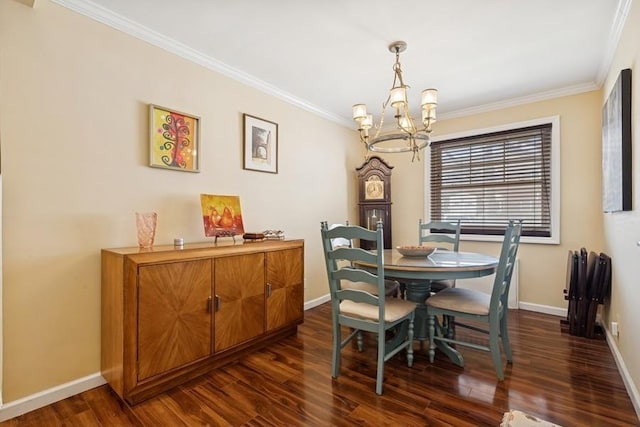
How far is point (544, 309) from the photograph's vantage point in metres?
3.47

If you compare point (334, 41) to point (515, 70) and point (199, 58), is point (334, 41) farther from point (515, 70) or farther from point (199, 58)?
point (515, 70)

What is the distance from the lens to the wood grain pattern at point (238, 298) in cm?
226

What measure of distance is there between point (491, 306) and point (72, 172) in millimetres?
2926

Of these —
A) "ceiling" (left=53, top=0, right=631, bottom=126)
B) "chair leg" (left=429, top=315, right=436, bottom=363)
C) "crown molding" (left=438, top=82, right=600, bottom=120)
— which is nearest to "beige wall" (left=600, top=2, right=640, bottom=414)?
"ceiling" (left=53, top=0, right=631, bottom=126)

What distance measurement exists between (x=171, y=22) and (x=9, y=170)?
1.41 metres

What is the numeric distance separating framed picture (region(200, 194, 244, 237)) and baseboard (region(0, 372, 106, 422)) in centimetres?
121

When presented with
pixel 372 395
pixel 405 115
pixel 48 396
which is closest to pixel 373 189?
pixel 405 115

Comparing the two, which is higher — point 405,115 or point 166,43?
point 166,43

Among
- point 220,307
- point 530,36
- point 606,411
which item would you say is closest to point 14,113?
point 220,307

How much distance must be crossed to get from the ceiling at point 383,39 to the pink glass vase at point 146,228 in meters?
1.34

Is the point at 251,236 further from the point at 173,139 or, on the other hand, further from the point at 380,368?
the point at 380,368

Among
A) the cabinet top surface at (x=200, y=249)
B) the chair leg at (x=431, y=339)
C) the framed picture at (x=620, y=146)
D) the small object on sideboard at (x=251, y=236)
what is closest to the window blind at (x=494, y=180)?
the framed picture at (x=620, y=146)

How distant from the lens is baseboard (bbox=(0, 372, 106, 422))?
5.65 ft

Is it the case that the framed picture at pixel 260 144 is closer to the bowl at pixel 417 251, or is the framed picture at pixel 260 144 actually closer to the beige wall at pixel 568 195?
the bowl at pixel 417 251
